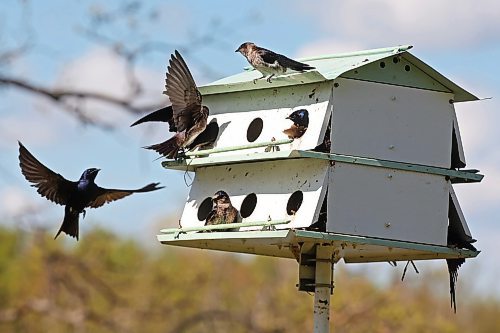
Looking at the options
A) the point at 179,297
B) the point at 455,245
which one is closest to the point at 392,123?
the point at 455,245

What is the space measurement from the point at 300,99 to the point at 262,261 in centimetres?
4085

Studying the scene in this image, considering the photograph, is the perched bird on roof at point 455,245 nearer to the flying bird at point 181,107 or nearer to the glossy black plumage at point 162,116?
the flying bird at point 181,107

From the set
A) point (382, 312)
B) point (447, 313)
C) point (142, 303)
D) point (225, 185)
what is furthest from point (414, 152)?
point (447, 313)

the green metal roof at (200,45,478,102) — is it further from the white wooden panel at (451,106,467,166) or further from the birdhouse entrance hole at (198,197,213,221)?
the birdhouse entrance hole at (198,197,213,221)

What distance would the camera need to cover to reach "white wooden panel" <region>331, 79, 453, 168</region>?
6242 mm

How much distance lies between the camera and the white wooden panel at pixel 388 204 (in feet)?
20.2

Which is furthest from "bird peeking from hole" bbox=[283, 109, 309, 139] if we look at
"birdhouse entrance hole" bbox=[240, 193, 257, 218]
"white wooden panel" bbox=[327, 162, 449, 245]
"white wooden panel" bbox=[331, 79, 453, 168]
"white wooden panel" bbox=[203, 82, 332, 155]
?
"birdhouse entrance hole" bbox=[240, 193, 257, 218]

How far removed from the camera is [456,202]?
652 cm

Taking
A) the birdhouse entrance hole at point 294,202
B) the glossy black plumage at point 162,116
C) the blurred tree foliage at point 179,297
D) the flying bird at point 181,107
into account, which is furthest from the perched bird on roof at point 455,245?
the blurred tree foliage at point 179,297

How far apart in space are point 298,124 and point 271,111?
0.34m

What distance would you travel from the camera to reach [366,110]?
6.30 m

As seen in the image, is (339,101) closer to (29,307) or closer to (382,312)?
(29,307)

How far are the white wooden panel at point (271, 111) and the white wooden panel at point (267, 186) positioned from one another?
0.31ft

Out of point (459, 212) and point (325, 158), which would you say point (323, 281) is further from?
point (459, 212)
